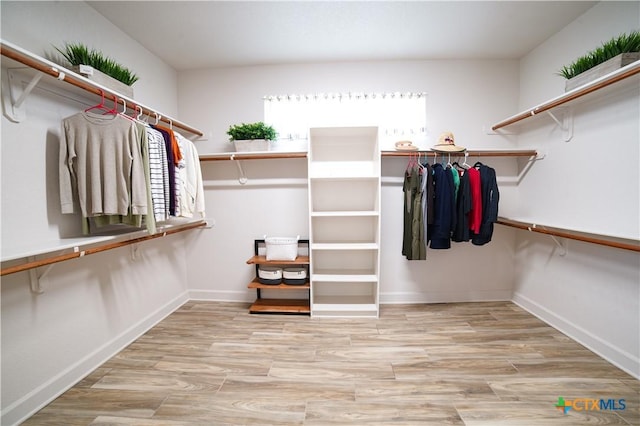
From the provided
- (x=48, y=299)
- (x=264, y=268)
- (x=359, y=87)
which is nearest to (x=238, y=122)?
(x=359, y=87)

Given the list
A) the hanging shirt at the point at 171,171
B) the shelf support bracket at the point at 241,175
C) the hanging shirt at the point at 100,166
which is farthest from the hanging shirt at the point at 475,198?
the hanging shirt at the point at 100,166

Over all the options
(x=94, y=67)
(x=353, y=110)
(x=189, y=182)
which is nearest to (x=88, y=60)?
(x=94, y=67)

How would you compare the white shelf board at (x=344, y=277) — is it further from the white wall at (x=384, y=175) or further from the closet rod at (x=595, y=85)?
the closet rod at (x=595, y=85)

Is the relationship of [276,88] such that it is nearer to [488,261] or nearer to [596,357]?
[488,261]

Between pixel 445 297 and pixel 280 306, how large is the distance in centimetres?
182

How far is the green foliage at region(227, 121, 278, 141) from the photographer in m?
2.42

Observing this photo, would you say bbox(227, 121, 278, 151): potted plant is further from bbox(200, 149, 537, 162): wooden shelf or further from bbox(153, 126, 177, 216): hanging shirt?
bbox(153, 126, 177, 216): hanging shirt

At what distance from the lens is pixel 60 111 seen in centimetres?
152

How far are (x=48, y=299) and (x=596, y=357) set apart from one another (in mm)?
3716

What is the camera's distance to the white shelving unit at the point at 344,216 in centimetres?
252

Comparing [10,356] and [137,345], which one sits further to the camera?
[137,345]

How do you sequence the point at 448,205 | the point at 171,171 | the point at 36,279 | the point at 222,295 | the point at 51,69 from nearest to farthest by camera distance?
the point at 51,69 → the point at 36,279 → the point at 171,171 → the point at 448,205 → the point at 222,295

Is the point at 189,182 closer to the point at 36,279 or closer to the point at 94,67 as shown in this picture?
the point at 94,67

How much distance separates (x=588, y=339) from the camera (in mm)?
1860
